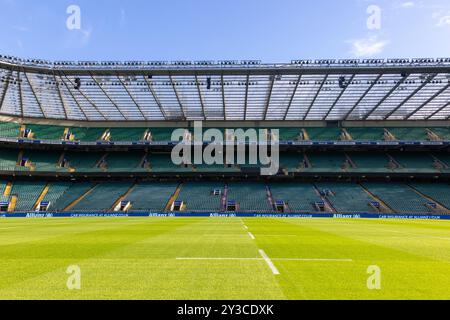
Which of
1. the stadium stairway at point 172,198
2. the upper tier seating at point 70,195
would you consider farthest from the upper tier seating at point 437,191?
the upper tier seating at point 70,195

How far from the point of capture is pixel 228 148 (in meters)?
49.6

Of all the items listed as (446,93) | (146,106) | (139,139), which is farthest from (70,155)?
(446,93)

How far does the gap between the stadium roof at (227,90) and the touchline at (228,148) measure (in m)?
2.80

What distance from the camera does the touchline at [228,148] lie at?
1892 inches

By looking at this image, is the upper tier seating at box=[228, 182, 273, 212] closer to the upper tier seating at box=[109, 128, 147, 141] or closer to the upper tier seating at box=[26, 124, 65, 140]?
the upper tier seating at box=[109, 128, 147, 141]

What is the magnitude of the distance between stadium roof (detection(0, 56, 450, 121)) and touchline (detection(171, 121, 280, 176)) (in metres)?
2.80

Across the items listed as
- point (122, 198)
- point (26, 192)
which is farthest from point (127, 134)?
point (26, 192)

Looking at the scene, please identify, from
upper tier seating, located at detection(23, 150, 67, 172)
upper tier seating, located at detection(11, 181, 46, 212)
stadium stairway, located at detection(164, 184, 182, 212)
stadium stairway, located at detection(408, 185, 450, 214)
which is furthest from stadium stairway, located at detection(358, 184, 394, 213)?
upper tier seating, located at detection(11, 181, 46, 212)

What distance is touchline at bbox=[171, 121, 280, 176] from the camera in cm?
4806

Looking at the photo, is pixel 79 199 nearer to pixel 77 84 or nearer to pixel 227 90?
pixel 77 84

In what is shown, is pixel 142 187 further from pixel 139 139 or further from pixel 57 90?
pixel 57 90

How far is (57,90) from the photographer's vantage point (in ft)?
133
